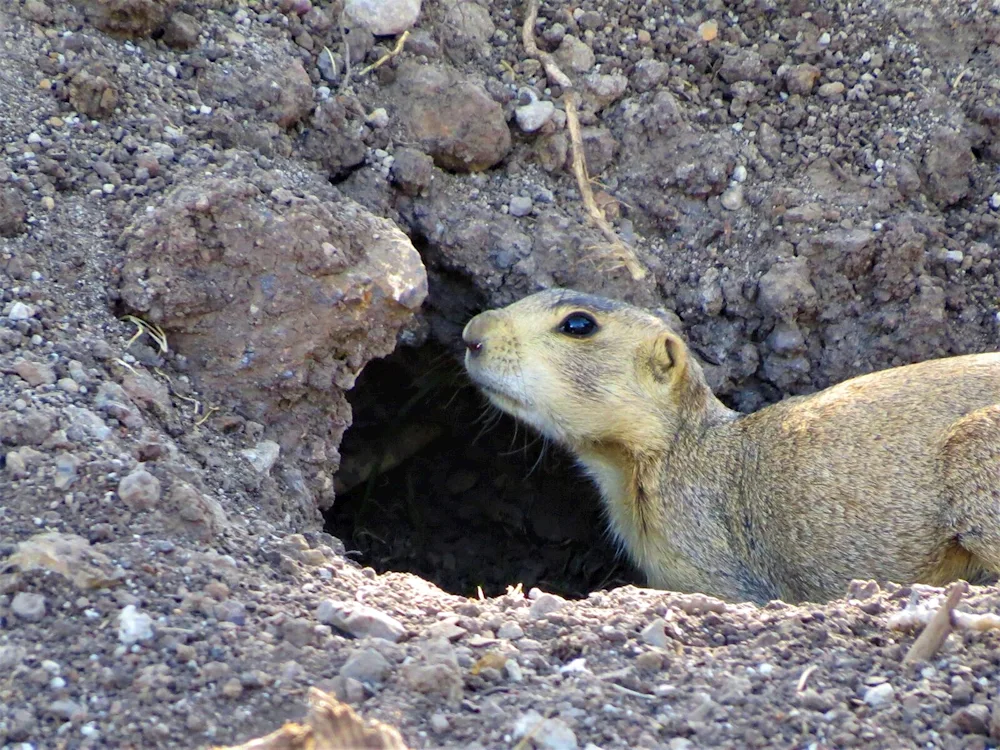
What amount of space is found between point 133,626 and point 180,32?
3.74 metres

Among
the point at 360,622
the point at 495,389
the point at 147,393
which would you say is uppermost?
the point at 360,622

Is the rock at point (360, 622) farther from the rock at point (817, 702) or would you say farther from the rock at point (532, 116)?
the rock at point (532, 116)

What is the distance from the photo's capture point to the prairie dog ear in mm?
7207

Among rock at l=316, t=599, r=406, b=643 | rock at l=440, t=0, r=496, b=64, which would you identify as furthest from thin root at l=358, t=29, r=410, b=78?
rock at l=316, t=599, r=406, b=643

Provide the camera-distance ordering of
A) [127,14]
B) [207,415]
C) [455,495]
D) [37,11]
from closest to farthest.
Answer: [207,415] < [37,11] < [127,14] < [455,495]

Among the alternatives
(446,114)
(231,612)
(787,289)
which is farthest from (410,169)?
(231,612)

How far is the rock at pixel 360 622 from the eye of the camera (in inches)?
160

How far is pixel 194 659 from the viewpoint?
12.1ft

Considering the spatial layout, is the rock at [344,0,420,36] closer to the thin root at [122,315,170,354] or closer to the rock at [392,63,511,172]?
the rock at [392,63,511,172]

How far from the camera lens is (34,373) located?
4883 millimetres

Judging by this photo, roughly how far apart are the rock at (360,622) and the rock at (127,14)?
3.56 metres

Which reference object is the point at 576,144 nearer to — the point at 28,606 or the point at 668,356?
the point at 668,356

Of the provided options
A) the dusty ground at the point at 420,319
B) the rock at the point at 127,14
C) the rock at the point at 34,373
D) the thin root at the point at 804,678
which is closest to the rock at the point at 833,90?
the dusty ground at the point at 420,319

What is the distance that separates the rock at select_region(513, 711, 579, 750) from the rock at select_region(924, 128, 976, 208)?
5.62m
